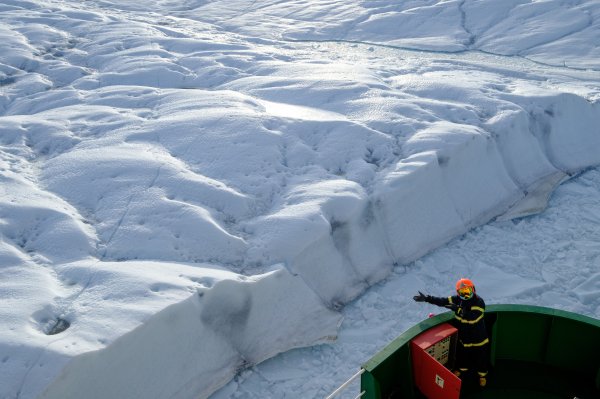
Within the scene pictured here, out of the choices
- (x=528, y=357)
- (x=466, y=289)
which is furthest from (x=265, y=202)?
(x=528, y=357)

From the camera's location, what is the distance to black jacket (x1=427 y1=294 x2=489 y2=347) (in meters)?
3.97

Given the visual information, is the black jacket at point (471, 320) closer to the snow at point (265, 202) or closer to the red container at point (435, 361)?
the red container at point (435, 361)

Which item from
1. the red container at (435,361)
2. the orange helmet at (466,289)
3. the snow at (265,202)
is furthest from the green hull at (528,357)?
the snow at (265,202)

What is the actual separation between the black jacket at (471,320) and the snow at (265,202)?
3.24 feet

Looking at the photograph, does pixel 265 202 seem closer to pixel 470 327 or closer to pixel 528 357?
pixel 470 327

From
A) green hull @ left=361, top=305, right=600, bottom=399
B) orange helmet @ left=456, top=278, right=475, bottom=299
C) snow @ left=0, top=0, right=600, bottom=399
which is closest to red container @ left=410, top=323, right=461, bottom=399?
green hull @ left=361, top=305, right=600, bottom=399

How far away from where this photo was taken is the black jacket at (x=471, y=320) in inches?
156

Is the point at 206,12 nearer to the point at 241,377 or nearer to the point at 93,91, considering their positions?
the point at 93,91

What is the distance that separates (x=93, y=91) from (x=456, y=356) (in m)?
6.54

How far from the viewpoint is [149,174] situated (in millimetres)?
6012

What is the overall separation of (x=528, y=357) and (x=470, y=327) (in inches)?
27.3

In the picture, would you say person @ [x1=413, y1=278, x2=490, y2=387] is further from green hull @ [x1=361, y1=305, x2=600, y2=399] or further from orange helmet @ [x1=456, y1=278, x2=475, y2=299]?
green hull @ [x1=361, y1=305, x2=600, y2=399]

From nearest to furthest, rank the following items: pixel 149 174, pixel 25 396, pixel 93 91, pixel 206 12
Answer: pixel 25 396
pixel 149 174
pixel 93 91
pixel 206 12

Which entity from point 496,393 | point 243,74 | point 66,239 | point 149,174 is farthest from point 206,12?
point 496,393
